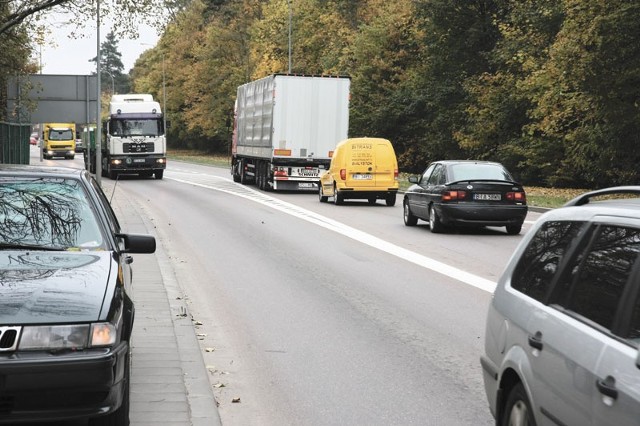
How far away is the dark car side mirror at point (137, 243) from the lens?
257 inches

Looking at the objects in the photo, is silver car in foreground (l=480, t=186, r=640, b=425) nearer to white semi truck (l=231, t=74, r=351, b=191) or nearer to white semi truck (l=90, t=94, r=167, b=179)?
white semi truck (l=231, t=74, r=351, b=191)

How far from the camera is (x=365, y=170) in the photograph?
27.2m

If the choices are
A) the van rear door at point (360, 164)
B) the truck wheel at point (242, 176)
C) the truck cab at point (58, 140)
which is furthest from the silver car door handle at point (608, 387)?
the truck cab at point (58, 140)

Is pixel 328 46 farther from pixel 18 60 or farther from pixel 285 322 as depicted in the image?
pixel 285 322

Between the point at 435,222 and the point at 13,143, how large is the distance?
1554 centimetres

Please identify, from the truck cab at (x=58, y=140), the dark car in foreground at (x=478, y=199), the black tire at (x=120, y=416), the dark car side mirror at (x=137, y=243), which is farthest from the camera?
the truck cab at (x=58, y=140)

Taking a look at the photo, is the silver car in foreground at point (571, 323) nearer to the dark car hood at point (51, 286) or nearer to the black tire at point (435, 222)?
the dark car hood at point (51, 286)

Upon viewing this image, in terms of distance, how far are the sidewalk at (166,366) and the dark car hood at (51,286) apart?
0.97 meters

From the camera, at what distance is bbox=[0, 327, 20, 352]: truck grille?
15.0ft

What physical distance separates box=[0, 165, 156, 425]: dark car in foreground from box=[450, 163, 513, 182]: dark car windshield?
13.1m

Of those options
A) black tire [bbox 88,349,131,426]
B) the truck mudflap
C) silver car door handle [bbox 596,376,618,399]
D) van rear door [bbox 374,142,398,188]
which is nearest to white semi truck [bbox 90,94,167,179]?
the truck mudflap

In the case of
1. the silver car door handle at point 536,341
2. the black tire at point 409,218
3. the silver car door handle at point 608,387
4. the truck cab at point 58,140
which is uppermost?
the silver car door handle at point 608,387

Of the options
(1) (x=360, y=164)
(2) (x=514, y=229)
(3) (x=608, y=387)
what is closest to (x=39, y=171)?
(3) (x=608, y=387)

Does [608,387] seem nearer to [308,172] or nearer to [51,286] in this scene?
[51,286]
